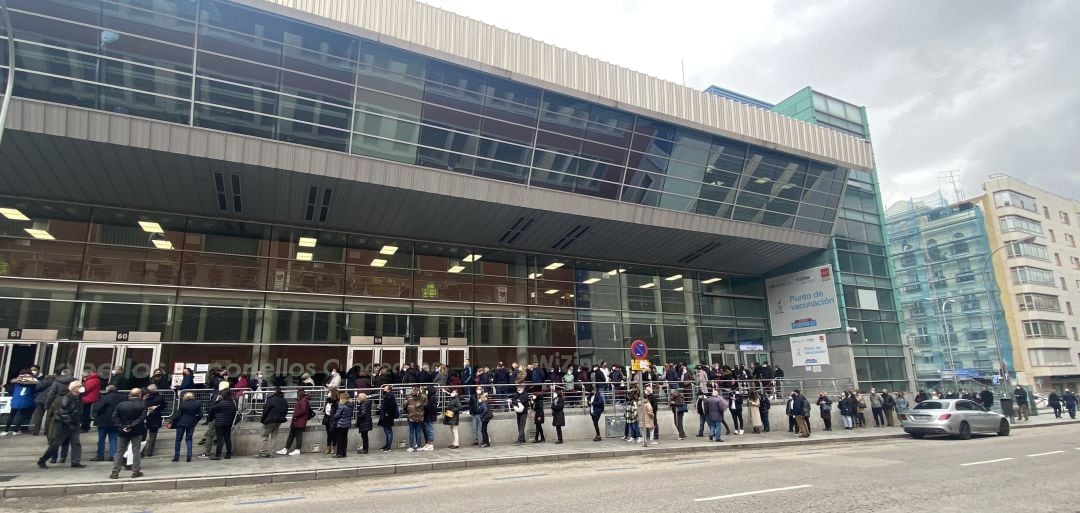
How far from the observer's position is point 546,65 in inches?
783

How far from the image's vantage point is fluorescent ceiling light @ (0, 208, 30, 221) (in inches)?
682

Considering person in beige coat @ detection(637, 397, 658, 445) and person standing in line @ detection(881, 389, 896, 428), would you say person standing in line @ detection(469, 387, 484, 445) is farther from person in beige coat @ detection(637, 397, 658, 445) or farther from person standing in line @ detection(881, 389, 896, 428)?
person standing in line @ detection(881, 389, 896, 428)

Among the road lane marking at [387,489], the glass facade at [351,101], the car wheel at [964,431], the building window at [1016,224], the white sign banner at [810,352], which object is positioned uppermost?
the building window at [1016,224]

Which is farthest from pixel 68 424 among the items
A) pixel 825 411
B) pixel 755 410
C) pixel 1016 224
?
pixel 1016 224

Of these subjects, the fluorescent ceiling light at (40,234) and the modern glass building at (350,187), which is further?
the fluorescent ceiling light at (40,234)

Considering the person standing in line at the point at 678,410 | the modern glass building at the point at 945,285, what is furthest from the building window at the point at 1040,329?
the person standing in line at the point at 678,410

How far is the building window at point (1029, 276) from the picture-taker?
5812cm

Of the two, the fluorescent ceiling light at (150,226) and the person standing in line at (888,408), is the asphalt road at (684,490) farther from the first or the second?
the fluorescent ceiling light at (150,226)

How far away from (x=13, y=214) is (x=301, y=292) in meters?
8.67

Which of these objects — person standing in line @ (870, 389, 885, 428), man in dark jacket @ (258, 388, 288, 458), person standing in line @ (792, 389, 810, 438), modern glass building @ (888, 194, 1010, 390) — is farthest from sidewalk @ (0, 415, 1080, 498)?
modern glass building @ (888, 194, 1010, 390)

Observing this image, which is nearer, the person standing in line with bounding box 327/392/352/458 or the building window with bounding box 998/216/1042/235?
the person standing in line with bounding box 327/392/352/458

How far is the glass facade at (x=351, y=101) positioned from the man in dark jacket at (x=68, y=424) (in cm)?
808

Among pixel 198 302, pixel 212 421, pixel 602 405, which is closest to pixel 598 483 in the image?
pixel 602 405

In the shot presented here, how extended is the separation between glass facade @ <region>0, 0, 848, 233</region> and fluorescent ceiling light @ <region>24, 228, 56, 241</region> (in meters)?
5.30
